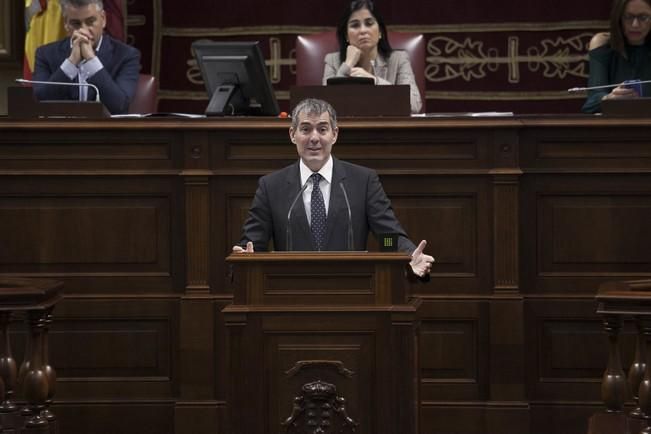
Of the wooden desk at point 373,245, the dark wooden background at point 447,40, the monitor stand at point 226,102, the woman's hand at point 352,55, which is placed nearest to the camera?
the wooden desk at point 373,245

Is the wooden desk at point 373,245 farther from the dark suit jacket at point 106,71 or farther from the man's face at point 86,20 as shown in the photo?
the man's face at point 86,20

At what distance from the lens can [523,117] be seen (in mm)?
5902

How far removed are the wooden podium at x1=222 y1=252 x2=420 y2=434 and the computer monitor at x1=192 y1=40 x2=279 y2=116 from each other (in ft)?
5.71

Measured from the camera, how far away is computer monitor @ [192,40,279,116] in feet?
20.0

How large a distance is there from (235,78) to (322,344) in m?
2.13

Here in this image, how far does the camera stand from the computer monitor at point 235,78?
6.09m

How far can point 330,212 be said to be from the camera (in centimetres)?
514

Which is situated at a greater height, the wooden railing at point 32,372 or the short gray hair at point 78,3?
the short gray hair at point 78,3

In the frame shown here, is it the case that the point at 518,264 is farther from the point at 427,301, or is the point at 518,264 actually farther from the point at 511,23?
the point at 511,23

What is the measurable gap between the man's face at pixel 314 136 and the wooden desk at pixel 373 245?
0.74 meters

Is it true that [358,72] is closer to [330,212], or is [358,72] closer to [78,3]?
[78,3]

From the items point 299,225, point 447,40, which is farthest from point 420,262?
point 447,40

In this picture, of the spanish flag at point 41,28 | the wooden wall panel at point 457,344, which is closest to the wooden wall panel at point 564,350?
the wooden wall panel at point 457,344

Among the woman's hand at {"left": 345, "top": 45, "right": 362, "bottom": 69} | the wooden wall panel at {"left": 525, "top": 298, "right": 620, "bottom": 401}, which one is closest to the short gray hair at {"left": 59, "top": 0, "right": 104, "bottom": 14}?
the woman's hand at {"left": 345, "top": 45, "right": 362, "bottom": 69}
